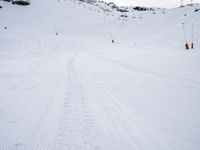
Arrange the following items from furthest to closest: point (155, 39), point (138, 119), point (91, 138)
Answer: point (155, 39) < point (138, 119) < point (91, 138)

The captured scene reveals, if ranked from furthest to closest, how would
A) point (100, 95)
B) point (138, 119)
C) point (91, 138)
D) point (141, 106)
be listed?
point (100, 95), point (141, 106), point (138, 119), point (91, 138)

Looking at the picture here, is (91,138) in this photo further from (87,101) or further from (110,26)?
(110,26)

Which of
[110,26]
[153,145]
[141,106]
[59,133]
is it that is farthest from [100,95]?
[110,26]

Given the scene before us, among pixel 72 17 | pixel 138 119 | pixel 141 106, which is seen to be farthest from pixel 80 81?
pixel 72 17

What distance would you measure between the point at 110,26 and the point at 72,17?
26.9 feet

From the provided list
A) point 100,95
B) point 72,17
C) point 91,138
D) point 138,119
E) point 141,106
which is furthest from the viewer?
point 72,17

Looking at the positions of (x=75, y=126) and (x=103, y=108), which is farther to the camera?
(x=103, y=108)

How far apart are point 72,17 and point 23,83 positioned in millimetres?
31242

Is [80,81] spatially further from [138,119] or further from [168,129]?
[168,129]

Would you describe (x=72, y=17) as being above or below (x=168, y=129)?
above

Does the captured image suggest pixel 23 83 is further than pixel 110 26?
No

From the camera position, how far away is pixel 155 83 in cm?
642

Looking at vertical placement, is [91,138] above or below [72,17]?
below

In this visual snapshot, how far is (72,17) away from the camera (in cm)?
3641
